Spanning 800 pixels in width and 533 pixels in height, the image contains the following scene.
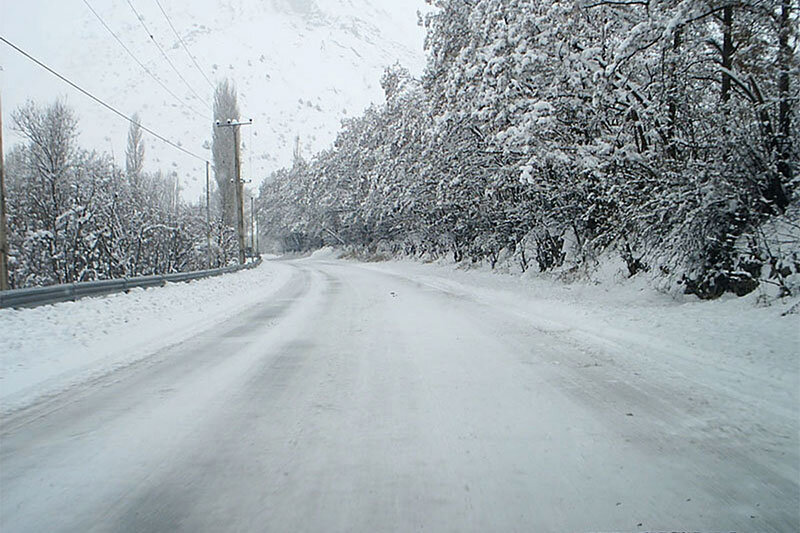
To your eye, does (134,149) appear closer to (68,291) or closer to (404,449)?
(68,291)

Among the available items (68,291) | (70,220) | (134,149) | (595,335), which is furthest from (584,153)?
(134,149)

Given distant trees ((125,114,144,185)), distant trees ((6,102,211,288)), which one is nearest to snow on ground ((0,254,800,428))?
distant trees ((6,102,211,288))

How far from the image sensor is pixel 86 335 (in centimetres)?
838

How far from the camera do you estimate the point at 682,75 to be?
10742 mm

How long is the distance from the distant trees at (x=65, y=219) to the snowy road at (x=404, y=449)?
68.3 feet

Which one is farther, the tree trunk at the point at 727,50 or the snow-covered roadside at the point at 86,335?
the tree trunk at the point at 727,50

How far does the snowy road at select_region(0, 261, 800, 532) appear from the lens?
8.50 feet

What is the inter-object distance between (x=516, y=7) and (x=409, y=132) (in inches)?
481

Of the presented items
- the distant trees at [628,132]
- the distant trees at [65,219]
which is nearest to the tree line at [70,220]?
the distant trees at [65,219]

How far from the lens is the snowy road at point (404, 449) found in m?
2.59

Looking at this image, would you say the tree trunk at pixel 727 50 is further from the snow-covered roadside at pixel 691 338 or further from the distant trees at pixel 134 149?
the distant trees at pixel 134 149

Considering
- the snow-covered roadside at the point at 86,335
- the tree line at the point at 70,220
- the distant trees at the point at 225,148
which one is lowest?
the snow-covered roadside at the point at 86,335

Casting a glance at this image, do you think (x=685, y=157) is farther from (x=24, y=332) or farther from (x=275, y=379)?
(x=24, y=332)

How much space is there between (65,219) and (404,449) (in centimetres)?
2486
